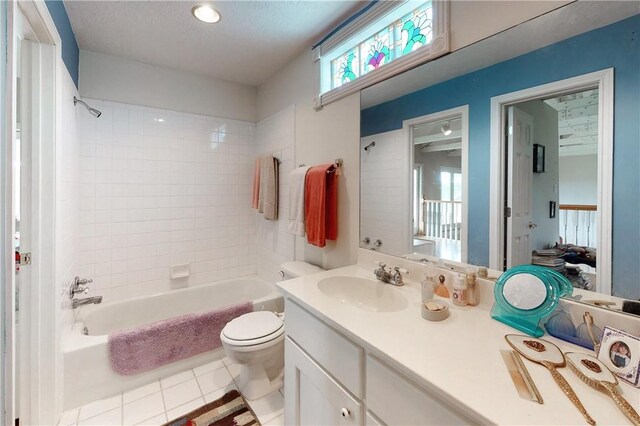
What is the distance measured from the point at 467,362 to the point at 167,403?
184 centimetres

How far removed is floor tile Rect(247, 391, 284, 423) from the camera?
1.61m

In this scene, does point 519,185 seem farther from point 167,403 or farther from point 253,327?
point 167,403

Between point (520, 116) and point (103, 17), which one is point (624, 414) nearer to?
point (520, 116)

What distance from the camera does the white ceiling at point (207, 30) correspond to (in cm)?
167

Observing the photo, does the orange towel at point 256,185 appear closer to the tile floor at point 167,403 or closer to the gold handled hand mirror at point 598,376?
the tile floor at point 167,403

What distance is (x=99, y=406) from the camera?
1700mm

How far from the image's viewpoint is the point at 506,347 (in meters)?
0.83

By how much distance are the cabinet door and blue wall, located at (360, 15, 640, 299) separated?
80 cm

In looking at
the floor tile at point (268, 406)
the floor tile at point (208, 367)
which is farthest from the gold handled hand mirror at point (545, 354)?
the floor tile at point (208, 367)

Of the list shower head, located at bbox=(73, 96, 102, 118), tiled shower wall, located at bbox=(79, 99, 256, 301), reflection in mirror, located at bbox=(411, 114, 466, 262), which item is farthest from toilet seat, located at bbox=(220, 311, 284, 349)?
shower head, located at bbox=(73, 96, 102, 118)

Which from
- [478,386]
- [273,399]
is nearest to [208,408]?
[273,399]

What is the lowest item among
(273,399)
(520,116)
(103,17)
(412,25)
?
(273,399)

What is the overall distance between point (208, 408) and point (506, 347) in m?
1.69

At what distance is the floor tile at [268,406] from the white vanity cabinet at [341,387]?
0.34 m
